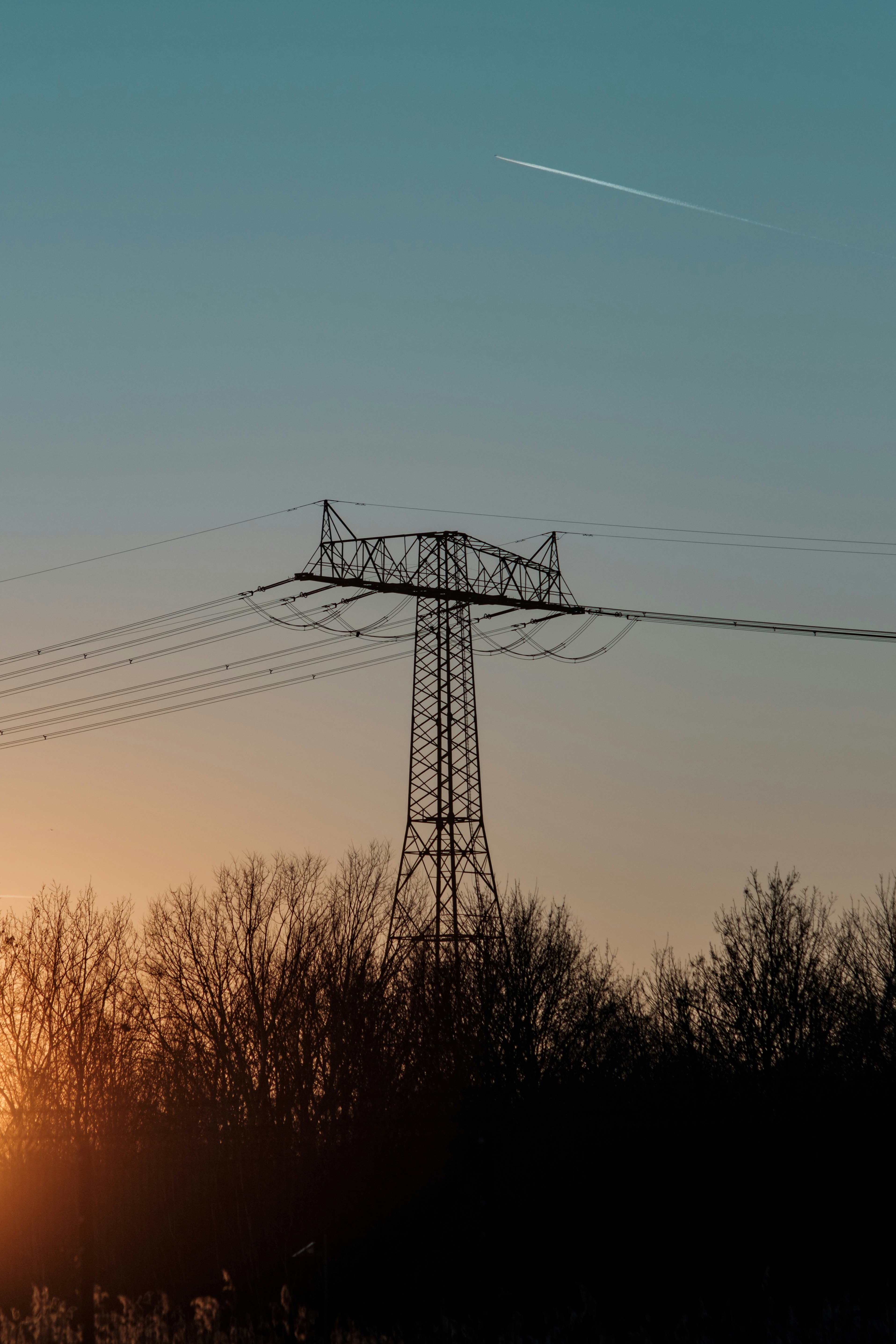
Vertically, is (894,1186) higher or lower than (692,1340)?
higher

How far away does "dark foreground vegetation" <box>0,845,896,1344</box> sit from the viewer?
61.8 ft

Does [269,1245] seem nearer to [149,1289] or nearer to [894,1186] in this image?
[149,1289]

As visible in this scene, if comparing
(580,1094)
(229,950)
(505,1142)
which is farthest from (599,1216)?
(229,950)

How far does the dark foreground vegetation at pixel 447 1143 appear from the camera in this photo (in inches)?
742

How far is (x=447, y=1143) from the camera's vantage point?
24875 mm

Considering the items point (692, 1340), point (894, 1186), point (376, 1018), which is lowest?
point (692, 1340)

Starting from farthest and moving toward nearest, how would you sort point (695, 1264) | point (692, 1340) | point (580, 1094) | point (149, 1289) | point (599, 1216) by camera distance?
point (580, 1094) → point (149, 1289) → point (599, 1216) → point (695, 1264) → point (692, 1340)

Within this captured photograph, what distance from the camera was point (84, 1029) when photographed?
49094 millimetres

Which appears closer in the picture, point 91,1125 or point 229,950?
point 91,1125

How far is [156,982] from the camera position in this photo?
5053 centimetres

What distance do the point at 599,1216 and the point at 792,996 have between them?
35.8 m

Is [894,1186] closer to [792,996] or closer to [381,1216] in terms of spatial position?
[381,1216]

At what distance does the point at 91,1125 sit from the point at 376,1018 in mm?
9735

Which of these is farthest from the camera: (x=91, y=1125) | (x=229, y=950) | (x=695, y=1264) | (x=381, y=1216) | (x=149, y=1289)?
(x=229, y=950)
